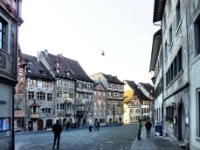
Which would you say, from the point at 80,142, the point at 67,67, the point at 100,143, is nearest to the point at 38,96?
the point at 67,67

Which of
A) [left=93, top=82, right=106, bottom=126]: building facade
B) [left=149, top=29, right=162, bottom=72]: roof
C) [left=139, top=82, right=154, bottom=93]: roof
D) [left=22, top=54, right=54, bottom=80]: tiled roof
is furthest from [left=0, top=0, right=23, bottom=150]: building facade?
[left=139, top=82, right=154, bottom=93]: roof

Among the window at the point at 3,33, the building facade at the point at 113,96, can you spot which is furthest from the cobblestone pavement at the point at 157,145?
the building facade at the point at 113,96

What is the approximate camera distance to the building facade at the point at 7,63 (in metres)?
14.2

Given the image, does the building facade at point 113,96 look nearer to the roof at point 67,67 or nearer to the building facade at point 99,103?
the building facade at point 99,103

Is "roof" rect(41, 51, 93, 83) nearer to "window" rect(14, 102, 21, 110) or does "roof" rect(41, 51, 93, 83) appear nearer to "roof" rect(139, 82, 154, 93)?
"window" rect(14, 102, 21, 110)

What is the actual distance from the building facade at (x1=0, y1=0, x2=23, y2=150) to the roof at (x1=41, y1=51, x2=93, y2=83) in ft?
149

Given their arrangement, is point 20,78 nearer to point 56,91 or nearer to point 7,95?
point 56,91

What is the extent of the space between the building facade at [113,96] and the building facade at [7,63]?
68.6 meters

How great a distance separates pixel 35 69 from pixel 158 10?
33.6 metres

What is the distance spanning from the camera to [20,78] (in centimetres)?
5166

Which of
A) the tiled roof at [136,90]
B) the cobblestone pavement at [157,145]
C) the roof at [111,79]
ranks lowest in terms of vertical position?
the cobblestone pavement at [157,145]

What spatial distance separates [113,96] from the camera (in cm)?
8694

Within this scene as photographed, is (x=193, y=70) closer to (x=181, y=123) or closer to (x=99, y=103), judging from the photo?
(x=181, y=123)

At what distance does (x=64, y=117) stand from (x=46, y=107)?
636 centimetres
